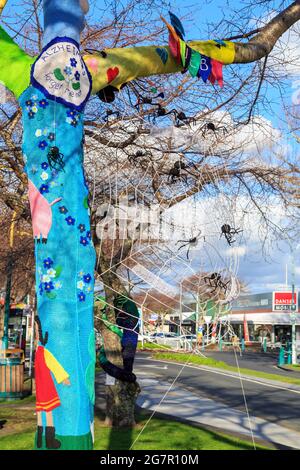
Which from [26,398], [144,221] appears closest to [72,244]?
[144,221]

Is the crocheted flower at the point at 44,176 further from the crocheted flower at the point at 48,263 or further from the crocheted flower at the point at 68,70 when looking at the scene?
the crocheted flower at the point at 68,70

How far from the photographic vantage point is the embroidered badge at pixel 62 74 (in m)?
3.37

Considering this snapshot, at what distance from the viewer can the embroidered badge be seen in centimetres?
337

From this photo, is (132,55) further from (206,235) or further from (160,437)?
Result: (160,437)

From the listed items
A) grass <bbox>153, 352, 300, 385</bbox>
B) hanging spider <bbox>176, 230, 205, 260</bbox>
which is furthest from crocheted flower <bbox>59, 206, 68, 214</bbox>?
grass <bbox>153, 352, 300, 385</bbox>

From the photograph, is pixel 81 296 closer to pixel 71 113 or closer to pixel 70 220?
pixel 70 220

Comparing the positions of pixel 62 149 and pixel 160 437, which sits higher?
pixel 62 149

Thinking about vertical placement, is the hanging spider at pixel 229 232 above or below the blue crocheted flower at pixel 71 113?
below

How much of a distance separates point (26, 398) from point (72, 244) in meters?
12.5

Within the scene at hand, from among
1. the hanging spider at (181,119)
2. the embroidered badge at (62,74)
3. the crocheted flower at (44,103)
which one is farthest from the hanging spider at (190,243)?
the hanging spider at (181,119)

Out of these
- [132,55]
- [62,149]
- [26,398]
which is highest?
[132,55]

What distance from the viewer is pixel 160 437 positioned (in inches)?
344

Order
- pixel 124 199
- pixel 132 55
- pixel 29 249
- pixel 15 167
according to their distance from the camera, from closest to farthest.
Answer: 1. pixel 132 55
2. pixel 124 199
3. pixel 15 167
4. pixel 29 249

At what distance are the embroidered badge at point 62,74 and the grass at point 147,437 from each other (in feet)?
18.3
